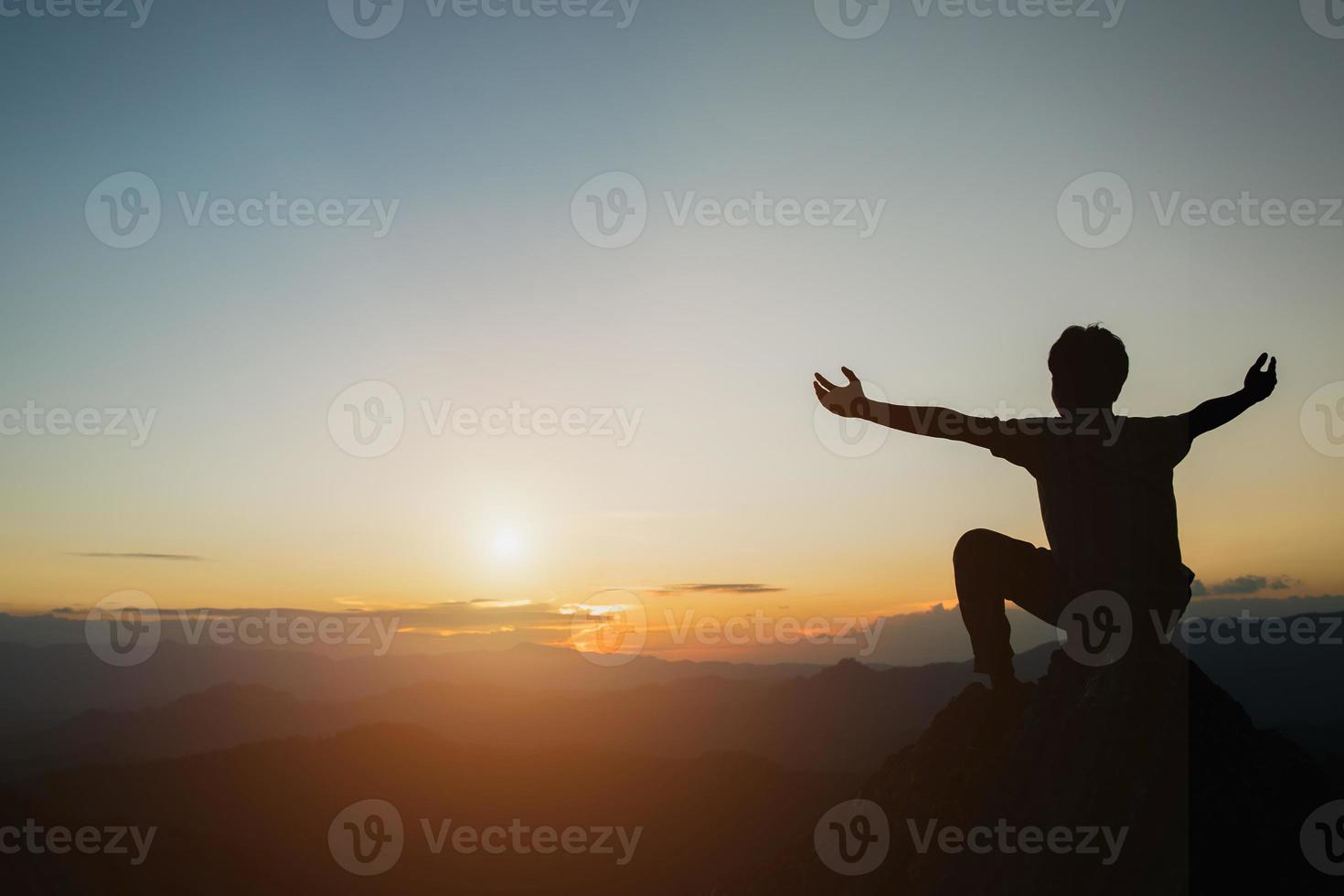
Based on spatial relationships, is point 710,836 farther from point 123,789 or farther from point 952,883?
point 952,883

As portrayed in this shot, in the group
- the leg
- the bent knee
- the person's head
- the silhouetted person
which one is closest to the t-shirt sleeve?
the silhouetted person

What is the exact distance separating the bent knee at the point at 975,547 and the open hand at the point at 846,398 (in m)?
1.26

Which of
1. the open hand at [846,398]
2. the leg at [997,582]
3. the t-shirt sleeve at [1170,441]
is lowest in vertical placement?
the leg at [997,582]

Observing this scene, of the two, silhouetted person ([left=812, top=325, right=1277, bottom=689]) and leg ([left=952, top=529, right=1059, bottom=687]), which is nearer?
silhouetted person ([left=812, top=325, right=1277, bottom=689])

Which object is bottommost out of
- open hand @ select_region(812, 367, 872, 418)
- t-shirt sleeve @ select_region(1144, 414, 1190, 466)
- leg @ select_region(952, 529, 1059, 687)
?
leg @ select_region(952, 529, 1059, 687)

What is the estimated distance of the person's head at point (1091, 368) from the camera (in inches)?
243

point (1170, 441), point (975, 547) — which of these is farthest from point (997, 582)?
point (1170, 441)

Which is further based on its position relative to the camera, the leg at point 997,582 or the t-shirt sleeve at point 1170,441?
the leg at point 997,582

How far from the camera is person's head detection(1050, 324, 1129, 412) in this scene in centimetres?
617

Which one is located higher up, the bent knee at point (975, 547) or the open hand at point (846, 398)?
the open hand at point (846, 398)

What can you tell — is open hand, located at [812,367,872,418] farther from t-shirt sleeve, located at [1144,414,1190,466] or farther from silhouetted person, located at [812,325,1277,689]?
t-shirt sleeve, located at [1144,414,1190,466]

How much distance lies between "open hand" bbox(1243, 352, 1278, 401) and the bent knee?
1.99m

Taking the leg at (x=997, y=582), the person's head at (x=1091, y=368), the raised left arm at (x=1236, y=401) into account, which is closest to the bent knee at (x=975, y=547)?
the leg at (x=997, y=582)

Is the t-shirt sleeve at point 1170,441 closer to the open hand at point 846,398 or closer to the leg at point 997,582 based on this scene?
the leg at point 997,582
